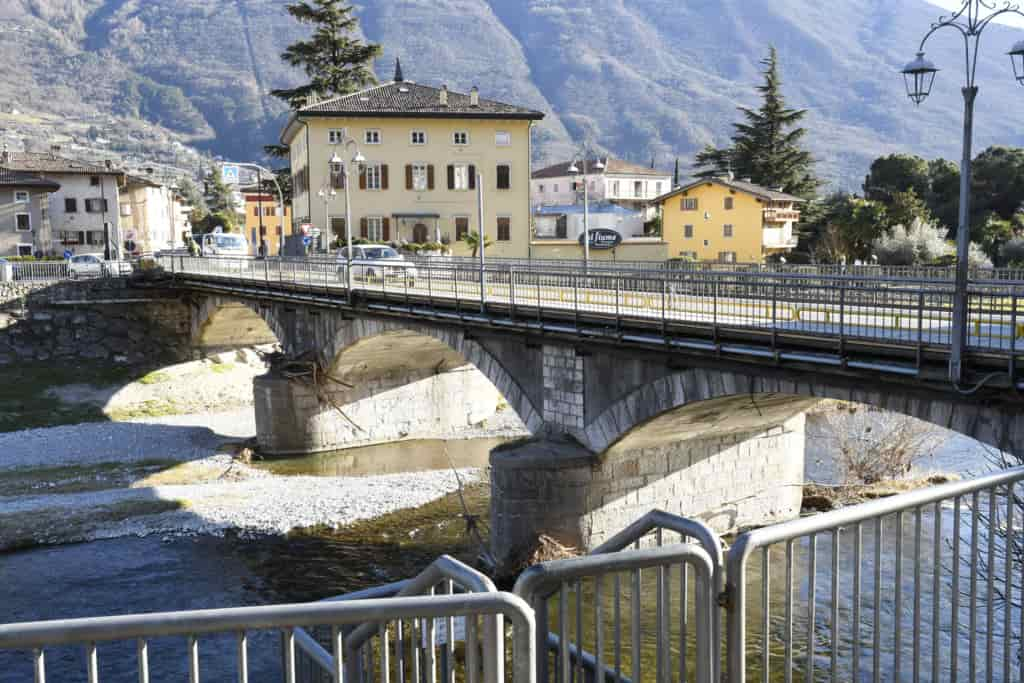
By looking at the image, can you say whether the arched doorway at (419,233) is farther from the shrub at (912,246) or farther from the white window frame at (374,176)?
the shrub at (912,246)

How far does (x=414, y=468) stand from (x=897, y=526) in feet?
102

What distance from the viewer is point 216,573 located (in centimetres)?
2366

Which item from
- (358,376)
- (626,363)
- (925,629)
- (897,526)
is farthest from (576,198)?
(897,526)

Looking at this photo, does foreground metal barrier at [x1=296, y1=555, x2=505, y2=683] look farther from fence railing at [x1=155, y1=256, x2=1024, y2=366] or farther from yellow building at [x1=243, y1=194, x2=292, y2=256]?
yellow building at [x1=243, y1=194, x2=292, y2=256]

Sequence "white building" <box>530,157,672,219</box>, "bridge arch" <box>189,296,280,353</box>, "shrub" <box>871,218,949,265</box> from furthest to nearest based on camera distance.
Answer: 1. "white building" <box>530,157,672,219</box>
2. "bridge arch" <box>189,296,280,353</box>
3. "shrub" <box>871,218,949,265</box>

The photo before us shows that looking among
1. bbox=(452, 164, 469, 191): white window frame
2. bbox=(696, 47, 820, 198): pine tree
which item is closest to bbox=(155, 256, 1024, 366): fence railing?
bbox=(452, 164, 469, 191): white window frame

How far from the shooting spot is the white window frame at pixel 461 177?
6016 centimetres

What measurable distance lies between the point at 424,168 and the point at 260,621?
57.2 m

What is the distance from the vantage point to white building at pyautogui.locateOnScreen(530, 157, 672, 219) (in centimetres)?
11669

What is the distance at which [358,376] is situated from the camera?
39.3 metres

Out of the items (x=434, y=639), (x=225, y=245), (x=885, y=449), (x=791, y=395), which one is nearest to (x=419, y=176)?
(x=225, y=245)

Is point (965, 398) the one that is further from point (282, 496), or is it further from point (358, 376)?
point (358, 376)

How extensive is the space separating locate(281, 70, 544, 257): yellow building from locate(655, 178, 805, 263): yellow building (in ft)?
36.3

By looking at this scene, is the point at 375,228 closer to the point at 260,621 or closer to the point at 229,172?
the point at 229,172
